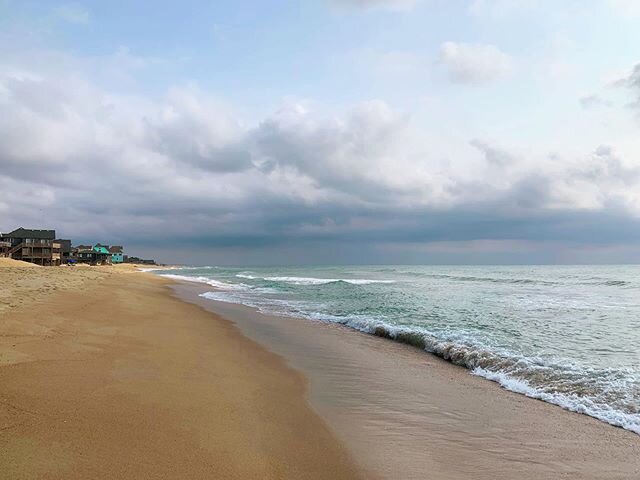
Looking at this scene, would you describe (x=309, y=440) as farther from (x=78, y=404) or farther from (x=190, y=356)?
(x=190, y=356)

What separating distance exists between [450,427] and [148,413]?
4092 mm

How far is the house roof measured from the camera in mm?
73363


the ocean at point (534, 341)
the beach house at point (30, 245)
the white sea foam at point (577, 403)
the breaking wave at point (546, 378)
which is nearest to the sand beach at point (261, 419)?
the white sea foam at point (577, 403)

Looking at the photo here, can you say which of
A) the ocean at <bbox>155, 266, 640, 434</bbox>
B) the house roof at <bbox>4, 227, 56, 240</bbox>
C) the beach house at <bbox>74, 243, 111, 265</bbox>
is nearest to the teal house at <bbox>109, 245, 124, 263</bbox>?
the beach house at <bbox>74, 243, 111, 265</bbox>

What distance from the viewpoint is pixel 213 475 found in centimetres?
371

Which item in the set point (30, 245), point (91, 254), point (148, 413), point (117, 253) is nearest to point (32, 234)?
point (30, 245)

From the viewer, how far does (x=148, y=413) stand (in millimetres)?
5020

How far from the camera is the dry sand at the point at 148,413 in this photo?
3.78m

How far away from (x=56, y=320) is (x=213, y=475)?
9.19 m

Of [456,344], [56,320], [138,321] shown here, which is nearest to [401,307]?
[456,344]

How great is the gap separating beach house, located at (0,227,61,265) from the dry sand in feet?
253

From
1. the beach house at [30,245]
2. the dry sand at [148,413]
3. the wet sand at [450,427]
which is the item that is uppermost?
the beach house at [30,245]

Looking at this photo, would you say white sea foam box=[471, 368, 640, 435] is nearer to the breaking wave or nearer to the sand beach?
the breaking wave

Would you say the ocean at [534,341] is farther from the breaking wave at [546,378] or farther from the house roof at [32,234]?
the house roof at [32,234]
